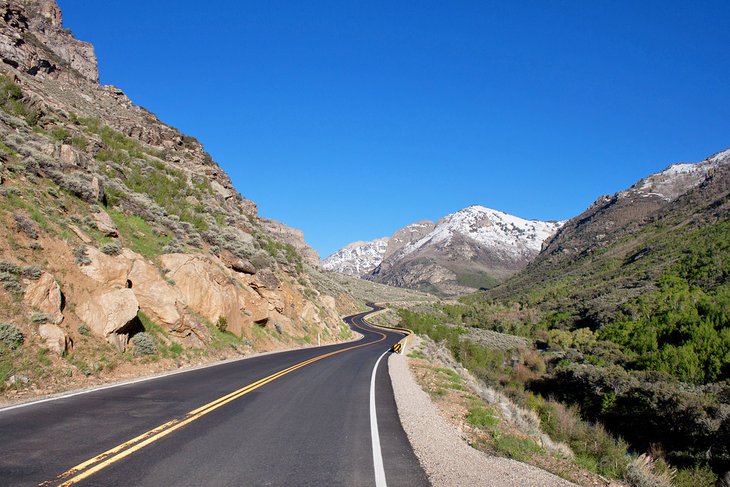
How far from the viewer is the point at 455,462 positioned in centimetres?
644

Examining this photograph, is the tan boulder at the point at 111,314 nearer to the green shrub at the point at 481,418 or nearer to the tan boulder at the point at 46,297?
the tan boulder at the point at 46,297

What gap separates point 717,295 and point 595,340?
17.9 metres

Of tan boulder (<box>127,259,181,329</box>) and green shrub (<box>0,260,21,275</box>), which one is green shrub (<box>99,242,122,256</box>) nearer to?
tan boulder (<box>127,259,181,329</box>)

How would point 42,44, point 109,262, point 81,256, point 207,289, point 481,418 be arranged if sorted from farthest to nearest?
point 42,44, point 207,289, point 109,262, point 81,256, point 481,418

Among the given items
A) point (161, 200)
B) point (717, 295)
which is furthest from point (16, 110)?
point (717, 295)

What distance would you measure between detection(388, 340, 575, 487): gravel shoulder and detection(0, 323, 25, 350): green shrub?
30.1 ft

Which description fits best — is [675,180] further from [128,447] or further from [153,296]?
[128,447]

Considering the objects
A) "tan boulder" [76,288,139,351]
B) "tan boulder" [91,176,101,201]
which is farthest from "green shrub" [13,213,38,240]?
"tan boulder" [91,176,101,201]

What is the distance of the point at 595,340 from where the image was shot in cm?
5934

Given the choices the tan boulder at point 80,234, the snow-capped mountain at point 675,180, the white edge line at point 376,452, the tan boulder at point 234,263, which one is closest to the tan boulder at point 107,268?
the tan boulder at point 80,234

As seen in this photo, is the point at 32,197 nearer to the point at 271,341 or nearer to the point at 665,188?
the point at 271,341

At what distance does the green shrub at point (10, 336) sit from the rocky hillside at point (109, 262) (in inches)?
1.1

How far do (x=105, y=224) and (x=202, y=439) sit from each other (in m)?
14.1

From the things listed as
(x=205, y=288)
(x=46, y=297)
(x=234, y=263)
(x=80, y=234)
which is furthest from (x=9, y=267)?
(x=234, y=263)
